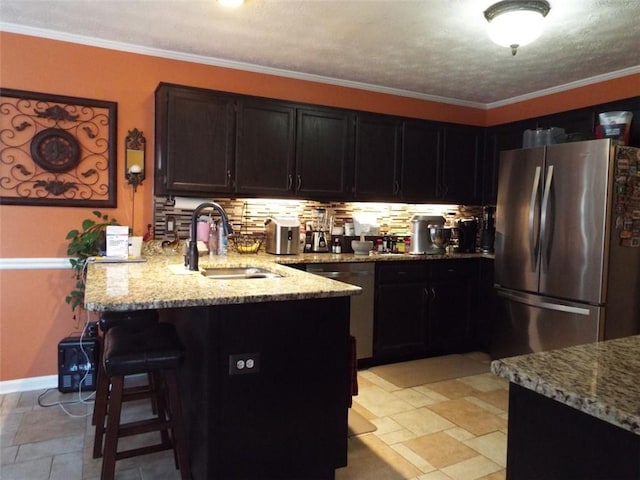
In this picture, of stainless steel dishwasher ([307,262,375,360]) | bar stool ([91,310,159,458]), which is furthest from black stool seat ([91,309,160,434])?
stainless steel dishwasher ([307,262,375,360])

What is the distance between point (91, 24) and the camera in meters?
3.05

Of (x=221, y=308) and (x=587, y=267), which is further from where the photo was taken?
(x=587, y=267)

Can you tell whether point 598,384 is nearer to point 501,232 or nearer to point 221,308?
point 221,308

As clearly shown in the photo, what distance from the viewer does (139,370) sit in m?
1.84

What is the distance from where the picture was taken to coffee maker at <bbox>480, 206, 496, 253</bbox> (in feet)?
14.8

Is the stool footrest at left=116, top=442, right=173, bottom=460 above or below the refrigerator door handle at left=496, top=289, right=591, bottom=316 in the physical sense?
below

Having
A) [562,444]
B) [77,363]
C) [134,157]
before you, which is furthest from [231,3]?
[562,444]

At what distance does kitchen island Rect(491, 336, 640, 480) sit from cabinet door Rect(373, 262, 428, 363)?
264cm

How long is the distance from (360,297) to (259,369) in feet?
6.20

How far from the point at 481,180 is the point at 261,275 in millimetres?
2827

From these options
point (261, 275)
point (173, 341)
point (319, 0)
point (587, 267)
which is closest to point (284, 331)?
point (173, 341)

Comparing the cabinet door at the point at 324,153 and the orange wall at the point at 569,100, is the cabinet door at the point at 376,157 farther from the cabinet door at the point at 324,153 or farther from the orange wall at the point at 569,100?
the orange wall at the point at 569,100

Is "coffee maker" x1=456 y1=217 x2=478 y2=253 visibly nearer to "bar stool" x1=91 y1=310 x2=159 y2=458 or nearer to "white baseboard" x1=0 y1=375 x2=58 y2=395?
"bar stool" x1=91 y1=310 x2=159 y2=458

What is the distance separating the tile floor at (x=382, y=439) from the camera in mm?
2279
